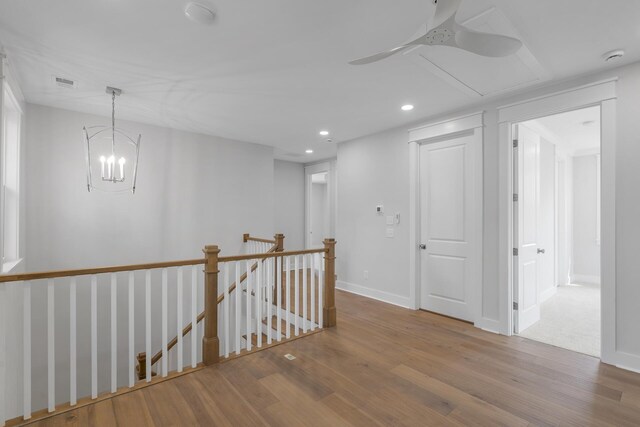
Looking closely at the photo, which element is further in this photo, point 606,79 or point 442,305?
point 442,305

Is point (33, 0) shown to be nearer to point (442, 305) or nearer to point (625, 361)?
point (442, 305)

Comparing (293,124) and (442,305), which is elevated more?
(293,124)

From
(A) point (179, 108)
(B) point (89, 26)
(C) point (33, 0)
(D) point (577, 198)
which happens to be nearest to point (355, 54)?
(B) point (89, 26)

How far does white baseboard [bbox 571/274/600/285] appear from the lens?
5906mm

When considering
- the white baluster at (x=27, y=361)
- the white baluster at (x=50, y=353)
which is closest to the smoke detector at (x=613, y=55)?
the white baluster at (x=50, y=353)

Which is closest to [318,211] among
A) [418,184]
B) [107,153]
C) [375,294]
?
[375,294]

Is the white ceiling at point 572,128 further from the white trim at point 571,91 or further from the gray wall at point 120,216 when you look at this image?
the gray wall at point 120,216

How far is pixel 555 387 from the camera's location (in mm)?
2336

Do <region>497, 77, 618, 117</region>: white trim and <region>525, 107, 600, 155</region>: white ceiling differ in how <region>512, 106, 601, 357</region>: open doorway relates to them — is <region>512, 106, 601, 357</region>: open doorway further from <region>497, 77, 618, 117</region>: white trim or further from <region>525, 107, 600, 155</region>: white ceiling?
<region>497, 77, 618, 117</region>: white trim

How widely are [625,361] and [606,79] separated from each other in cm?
250

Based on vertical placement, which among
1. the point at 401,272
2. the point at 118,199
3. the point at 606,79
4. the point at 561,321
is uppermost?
the point at 606,79

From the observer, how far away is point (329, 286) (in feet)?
11.9

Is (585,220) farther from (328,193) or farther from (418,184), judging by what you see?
(328,193)

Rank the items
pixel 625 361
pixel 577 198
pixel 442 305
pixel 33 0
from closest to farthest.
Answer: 1. pixel 33 0
2. pixel 625 361
3. pixel 442 305
4. pixel 577 198
